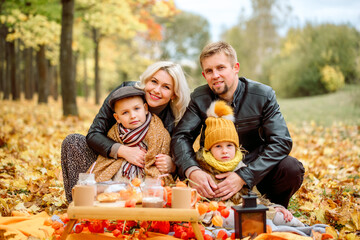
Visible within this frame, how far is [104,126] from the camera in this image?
3381mm

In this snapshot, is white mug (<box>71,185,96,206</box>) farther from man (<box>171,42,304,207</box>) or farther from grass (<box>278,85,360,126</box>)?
grass (<box>278,85,360,126</box>)

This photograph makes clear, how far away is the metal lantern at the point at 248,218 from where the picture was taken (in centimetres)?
242

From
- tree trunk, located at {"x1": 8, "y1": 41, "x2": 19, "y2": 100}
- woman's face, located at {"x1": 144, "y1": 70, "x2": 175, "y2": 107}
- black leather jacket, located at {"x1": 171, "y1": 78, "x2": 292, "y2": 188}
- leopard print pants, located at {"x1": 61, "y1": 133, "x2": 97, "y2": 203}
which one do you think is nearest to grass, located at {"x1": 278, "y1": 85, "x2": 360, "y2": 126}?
black leather jacket, located at {"x1": 171, "y1": 78, "x2": 292, "y2": 188}

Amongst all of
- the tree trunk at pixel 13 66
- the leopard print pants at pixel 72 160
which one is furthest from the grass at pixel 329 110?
the tree trunk at pixel 13 66

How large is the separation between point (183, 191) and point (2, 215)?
1.79 meters

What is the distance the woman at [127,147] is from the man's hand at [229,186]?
0.52 m

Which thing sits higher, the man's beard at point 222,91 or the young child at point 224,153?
the man's beard at point 222,91

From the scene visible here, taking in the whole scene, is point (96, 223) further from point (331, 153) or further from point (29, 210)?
point (331, 153)

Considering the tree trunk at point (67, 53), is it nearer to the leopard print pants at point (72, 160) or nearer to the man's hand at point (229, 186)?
the leopard print pants at point (72, 160)

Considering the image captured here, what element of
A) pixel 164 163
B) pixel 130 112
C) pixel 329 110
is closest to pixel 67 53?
pixel 130 112

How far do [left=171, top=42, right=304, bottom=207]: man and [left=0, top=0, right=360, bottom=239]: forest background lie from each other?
423 mm

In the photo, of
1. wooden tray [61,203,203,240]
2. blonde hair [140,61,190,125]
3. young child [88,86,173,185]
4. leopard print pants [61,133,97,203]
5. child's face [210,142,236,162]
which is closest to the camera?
wooden tray [61,203,203,240]

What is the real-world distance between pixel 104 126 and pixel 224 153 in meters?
1.22

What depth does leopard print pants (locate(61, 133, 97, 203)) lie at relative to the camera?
3.18 metres
